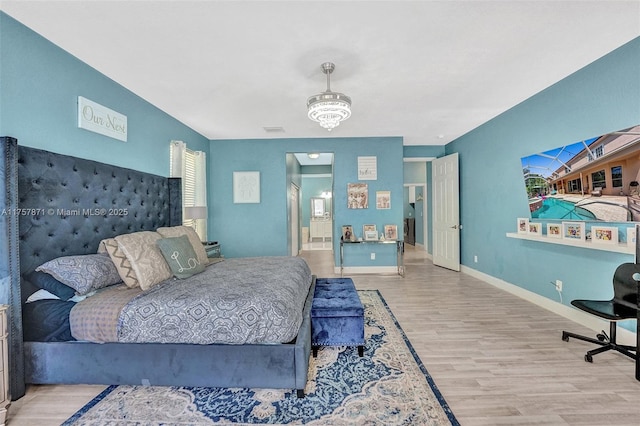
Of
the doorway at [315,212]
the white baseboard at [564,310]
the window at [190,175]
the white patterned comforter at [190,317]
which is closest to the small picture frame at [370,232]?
the white baseboard at [564,310]

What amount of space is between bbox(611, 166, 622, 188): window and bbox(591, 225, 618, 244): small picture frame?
0.41 meters

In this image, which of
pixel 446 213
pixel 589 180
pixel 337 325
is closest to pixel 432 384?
pixel 337 325

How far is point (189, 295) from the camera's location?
2.02m

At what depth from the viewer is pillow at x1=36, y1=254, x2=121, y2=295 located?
2039mm

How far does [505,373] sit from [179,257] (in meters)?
2.94

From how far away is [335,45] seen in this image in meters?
2.38

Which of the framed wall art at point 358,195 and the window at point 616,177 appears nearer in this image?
the window at point 616,177

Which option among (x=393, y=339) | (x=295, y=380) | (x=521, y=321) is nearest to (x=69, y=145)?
(x=295, y=380)

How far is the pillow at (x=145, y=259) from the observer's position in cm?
228

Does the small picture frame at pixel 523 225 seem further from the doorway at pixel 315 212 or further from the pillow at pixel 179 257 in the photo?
the doorway at pixel 315 212

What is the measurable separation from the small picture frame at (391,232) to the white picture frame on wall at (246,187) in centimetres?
265

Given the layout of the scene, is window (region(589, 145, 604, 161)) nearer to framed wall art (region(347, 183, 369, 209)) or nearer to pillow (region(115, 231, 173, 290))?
framed wall art (region(347, 183, 369, 209))

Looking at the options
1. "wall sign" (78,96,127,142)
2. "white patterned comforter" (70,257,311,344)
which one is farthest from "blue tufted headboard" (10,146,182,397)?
"white patterned comforter" (70,257,311,344)

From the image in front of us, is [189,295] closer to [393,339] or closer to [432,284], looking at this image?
[393,339]
